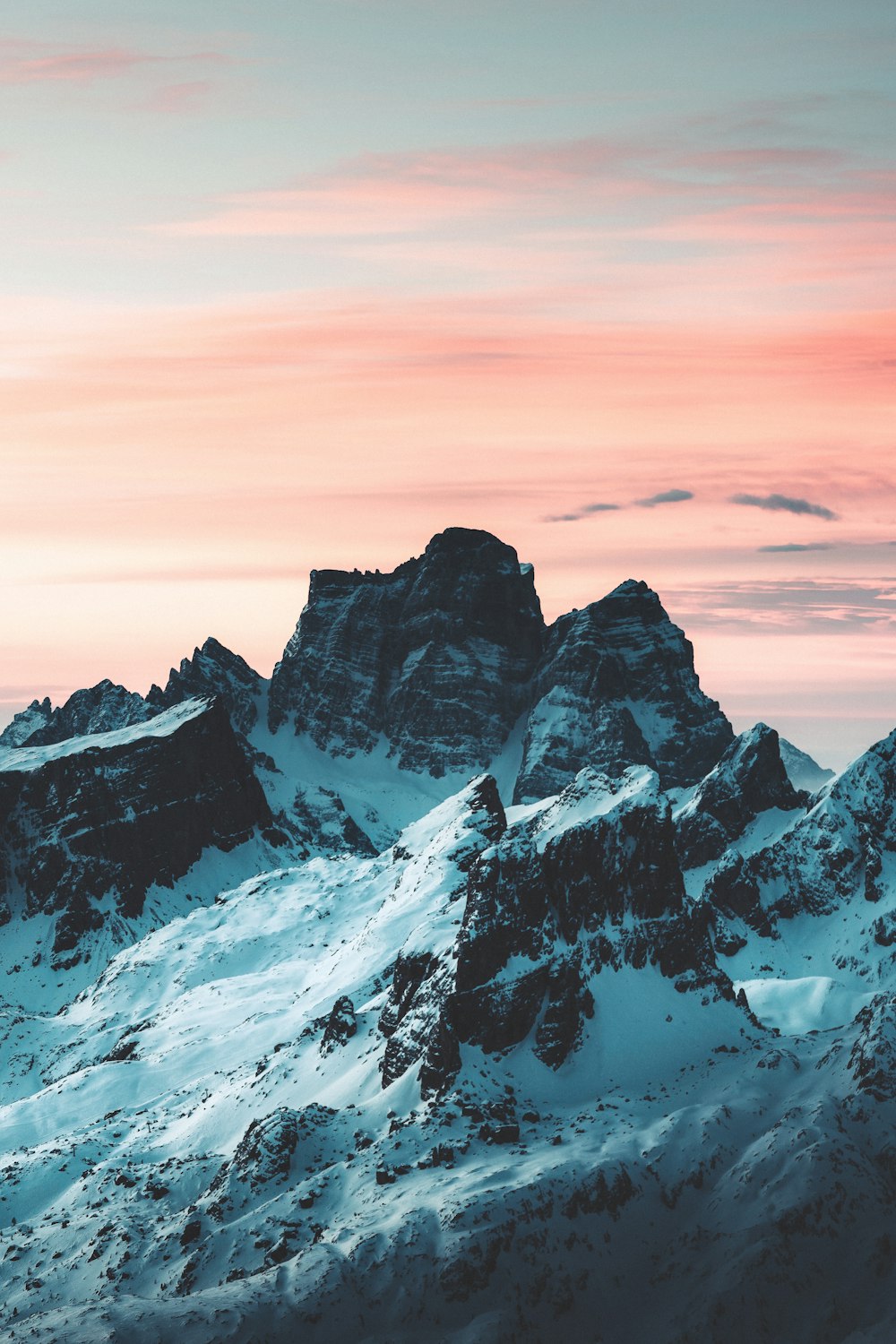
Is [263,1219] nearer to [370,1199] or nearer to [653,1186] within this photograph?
[370,1199]

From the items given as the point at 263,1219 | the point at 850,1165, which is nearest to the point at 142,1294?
the point at 263,1219

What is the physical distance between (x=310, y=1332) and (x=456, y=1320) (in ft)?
45.5

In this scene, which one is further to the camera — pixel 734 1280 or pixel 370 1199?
pixel 370 1199

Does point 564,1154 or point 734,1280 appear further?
point 564,1154

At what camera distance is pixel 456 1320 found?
579 ft

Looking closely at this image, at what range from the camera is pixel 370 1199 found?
634 feet

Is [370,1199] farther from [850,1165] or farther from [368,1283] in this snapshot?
[850,1165]

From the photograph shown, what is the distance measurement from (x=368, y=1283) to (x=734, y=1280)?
35.2 m

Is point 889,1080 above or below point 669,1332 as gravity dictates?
above

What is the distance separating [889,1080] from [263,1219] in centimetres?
6742

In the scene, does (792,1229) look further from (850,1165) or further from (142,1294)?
(142,1294)

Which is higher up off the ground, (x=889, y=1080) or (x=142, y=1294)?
(x=889, y=1080)

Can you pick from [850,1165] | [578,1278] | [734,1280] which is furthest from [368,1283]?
[850,1165]

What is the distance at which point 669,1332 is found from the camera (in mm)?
172375
